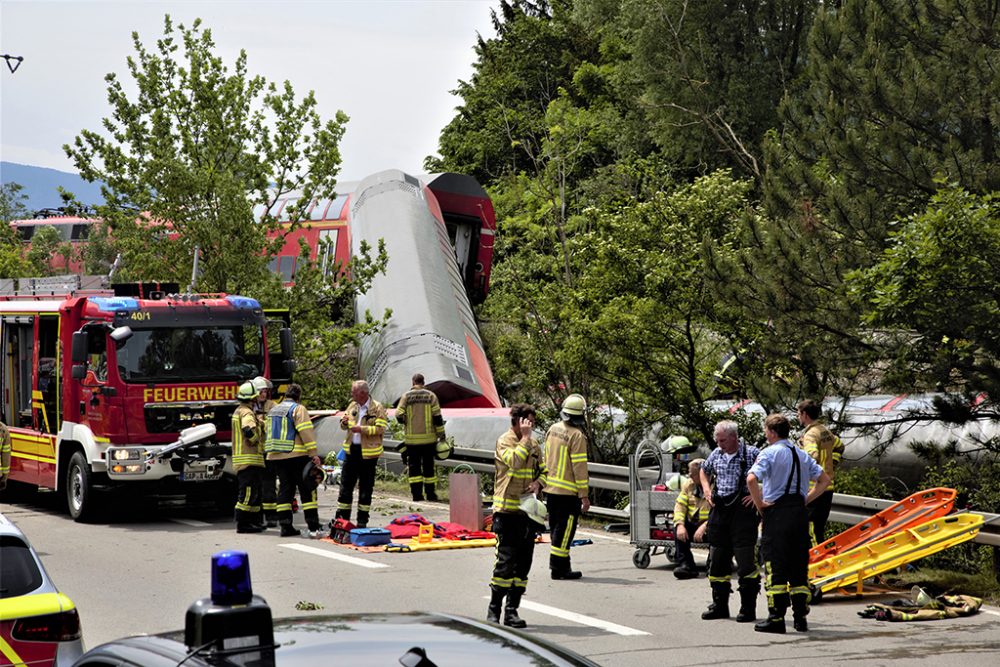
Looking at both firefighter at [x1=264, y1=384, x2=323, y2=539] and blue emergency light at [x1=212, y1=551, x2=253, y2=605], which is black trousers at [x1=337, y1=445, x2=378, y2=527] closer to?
firefighter at [x1=264, y1=384, x2=323, y2=539]

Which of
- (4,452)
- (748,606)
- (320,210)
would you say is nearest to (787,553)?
(748,606)

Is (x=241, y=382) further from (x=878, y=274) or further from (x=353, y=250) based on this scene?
(x=353, y=250)

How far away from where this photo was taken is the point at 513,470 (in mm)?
11312

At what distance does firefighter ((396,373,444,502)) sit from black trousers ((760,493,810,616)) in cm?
881

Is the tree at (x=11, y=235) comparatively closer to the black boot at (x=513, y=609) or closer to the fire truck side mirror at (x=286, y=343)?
the fire truck side mirror at (x=286, y=343)

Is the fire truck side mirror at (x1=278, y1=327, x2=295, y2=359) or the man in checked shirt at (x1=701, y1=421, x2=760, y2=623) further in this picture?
the fire truck side mirror at (x1=278, y1=327, x2=295, y2=359)

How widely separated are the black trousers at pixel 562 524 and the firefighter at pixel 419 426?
19.3 feet

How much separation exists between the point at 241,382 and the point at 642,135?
3672cm

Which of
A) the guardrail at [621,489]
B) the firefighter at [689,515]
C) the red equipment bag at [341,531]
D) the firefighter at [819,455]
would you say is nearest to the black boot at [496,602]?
the firefighter at [689,515]

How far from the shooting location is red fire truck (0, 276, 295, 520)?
664 inches

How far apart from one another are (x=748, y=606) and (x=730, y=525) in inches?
26.7

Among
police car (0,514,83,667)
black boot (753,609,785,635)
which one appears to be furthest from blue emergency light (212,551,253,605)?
black boot (753,609,785,635)

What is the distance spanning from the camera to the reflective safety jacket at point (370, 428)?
16156 mm

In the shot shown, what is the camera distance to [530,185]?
24.3 m
